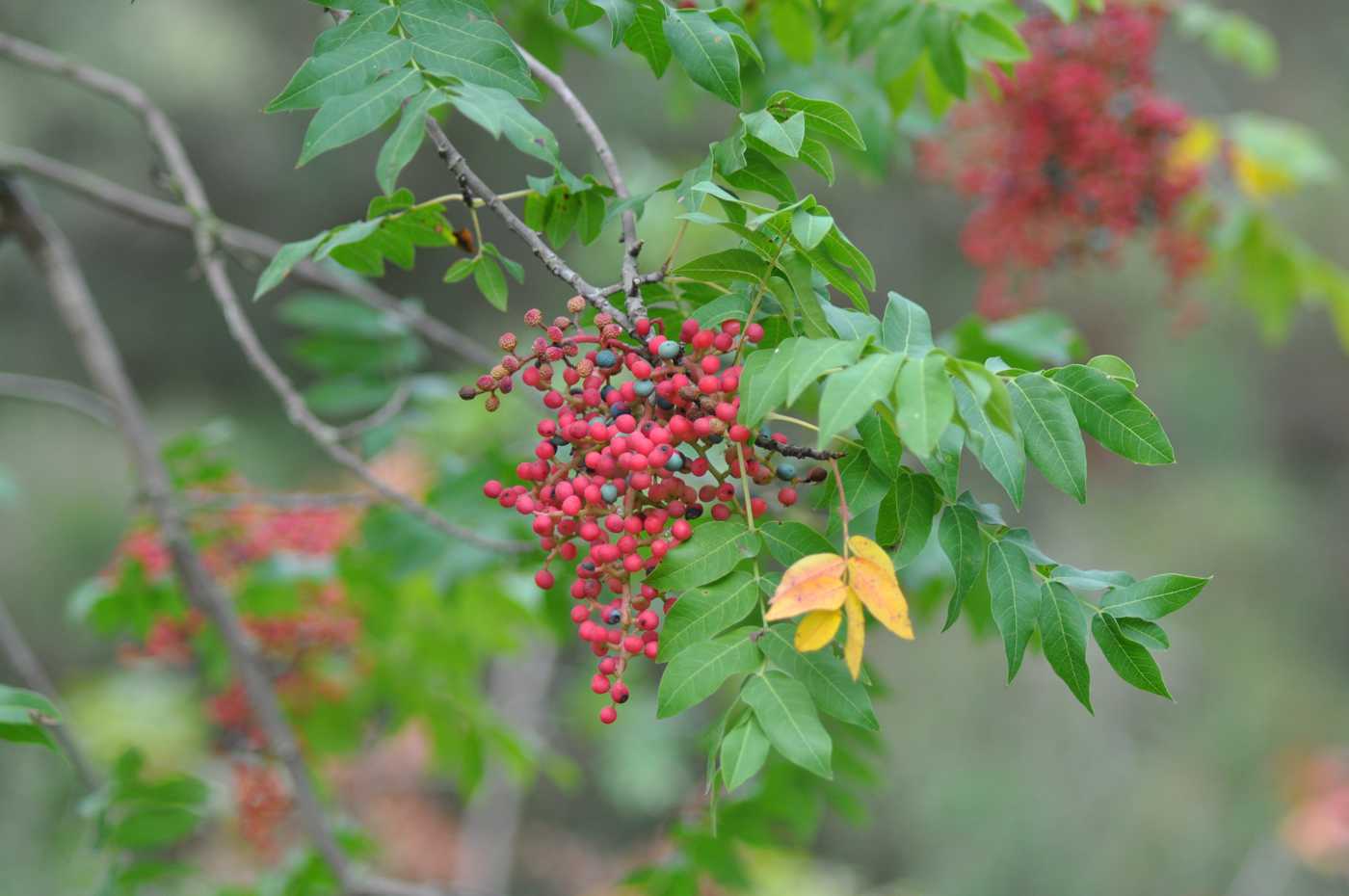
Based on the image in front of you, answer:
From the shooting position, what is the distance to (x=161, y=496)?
1.61 m

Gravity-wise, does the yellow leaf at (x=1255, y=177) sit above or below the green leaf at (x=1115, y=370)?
above

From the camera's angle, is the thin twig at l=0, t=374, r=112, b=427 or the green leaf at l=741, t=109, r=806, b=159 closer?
the green leaf at l=741, t=109, r=806, b=159

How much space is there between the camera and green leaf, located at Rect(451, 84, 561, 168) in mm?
718

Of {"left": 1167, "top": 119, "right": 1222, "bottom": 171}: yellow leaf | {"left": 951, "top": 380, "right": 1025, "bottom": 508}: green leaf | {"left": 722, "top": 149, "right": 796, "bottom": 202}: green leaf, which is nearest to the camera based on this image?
{"left": 951, "top": 380, "right": 1025, "bottom": 508}: green leaf

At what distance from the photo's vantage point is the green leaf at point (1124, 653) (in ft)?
2.61

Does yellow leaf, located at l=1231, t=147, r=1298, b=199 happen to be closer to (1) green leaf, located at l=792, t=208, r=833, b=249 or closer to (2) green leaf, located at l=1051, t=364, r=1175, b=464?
(2) green leaf, located at l=1051, t=364, r=1175, b=464

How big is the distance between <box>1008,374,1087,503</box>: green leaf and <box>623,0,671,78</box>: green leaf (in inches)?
14.7

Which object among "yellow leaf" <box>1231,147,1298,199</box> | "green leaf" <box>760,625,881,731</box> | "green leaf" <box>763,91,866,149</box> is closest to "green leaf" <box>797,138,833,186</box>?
"green leaf" <box>763,91,866,149</box>

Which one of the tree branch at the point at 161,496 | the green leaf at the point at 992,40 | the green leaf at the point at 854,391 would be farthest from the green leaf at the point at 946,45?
the tree branch at the point at 161,496

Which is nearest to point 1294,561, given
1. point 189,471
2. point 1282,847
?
point 1282,847

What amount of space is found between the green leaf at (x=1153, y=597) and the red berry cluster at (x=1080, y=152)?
138 centimetres

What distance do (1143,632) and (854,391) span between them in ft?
1.03

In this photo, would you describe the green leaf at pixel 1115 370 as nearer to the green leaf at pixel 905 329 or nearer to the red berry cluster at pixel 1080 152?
the green leaf at pixel 905 329

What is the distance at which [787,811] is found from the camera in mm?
1429
